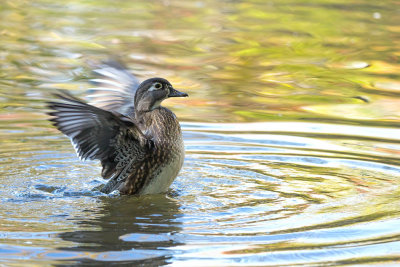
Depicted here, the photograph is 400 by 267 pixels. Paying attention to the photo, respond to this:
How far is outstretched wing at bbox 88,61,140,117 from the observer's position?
8.80 m

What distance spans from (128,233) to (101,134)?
4.13 ft

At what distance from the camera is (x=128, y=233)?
656 centimetres

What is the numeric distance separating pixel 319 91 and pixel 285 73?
140 centimetres

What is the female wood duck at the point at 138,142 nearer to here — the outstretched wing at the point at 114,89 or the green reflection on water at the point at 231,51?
the outstretched wing at the point at 114,89

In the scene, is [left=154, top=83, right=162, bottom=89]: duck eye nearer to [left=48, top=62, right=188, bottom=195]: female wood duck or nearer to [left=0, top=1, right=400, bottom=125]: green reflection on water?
[left=48, top=62, right=188, bottom=195]: female wood duck

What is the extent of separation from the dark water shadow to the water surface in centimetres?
2

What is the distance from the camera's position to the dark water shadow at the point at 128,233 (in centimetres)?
593

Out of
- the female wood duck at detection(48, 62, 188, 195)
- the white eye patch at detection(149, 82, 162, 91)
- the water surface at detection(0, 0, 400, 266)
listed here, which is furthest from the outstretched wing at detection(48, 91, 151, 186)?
the white eye patch at detection(149, 82, 162, 91)

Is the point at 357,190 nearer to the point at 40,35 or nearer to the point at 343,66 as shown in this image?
the point at 343,66

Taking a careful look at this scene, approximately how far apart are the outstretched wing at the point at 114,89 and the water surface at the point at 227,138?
0.79 meters

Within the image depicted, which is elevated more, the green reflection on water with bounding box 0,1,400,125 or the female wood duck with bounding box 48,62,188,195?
the green reflection on water with bounding box 0,1,400,125

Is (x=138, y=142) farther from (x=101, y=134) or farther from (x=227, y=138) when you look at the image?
(x=227, y=138)

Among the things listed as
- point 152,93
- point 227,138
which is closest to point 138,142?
point 152,93

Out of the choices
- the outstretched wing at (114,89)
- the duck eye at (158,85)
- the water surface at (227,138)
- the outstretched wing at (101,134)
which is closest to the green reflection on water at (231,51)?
the water surface at (227,138)
